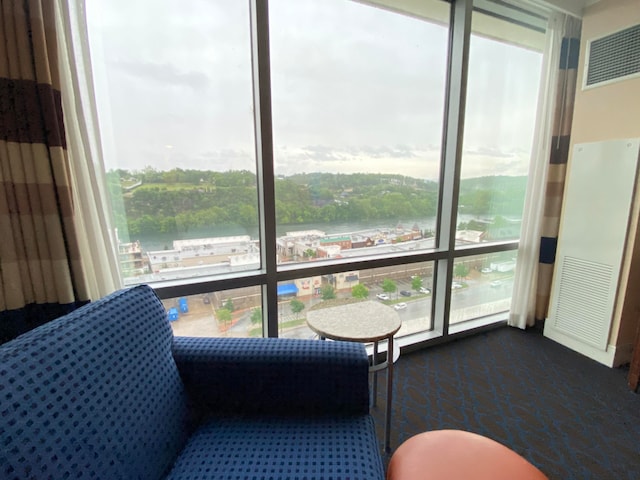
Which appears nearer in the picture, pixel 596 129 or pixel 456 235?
pixel 596 129

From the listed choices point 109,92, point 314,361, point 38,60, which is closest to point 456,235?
point 314,361

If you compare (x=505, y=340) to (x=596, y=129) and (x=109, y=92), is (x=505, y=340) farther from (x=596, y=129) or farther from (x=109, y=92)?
(x=109, y=92)

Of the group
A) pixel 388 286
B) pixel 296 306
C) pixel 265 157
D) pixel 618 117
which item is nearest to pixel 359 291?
pixel 388 286

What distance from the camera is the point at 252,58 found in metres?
1.62

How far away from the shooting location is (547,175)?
2.37 m

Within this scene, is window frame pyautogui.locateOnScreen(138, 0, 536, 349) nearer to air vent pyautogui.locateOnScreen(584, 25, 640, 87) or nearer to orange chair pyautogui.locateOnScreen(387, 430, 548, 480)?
air vent pyautogui.locateOnScreen(584, 25, 640, 87)

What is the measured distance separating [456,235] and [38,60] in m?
2.57

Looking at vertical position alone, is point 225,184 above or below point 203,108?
below

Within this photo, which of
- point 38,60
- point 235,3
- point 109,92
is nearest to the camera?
point 38,60

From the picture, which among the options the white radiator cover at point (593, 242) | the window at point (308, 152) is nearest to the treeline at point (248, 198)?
the window at point (308, 152)

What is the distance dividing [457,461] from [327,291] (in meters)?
1.21

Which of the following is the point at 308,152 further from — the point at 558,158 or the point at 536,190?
the point at 558,158

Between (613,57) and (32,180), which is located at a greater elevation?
(613,57)

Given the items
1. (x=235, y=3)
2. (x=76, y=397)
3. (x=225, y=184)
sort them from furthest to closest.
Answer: (x=225, y=184) → (x=235, y=3) → (x=76, y=397)
